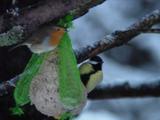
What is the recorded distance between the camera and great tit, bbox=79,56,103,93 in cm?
137

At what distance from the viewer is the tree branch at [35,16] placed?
1286 mm

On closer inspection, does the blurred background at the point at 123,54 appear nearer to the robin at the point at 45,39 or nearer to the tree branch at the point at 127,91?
the tree branch at the point at 127,91

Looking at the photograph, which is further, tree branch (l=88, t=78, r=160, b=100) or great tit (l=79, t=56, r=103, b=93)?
tree branch (l=88, t=78, r=160, b=100)

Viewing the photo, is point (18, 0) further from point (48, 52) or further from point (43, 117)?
point (43, 117)

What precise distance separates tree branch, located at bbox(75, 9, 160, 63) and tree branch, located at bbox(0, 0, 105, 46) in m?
0.24

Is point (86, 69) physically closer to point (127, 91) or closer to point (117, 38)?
point (117, 38)

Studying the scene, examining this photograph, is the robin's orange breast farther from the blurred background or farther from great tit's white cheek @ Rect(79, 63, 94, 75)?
the blurred background

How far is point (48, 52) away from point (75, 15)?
0.14m

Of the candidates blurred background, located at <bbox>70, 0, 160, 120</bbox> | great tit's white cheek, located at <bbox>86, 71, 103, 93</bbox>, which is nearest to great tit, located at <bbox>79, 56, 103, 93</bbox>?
great tit's white cheek, located at <bbox>86, 71, 103, 93</bbox>

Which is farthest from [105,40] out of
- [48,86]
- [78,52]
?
[48,86]

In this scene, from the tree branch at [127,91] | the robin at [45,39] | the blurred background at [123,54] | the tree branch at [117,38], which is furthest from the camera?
the blurred background at [123,54]

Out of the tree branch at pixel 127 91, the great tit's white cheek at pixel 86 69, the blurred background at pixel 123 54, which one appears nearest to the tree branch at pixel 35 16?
the great tit's white cheek at pixel 86 69

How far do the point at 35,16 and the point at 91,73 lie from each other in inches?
7.6

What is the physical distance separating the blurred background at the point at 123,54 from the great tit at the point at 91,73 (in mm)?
1862
